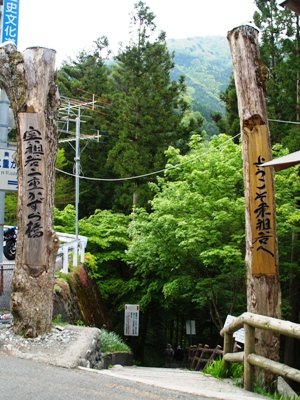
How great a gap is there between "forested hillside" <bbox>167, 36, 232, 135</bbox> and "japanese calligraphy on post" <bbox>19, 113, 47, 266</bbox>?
3725 cm

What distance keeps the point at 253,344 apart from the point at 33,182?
4320mm

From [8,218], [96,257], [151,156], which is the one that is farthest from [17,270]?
[151,156]

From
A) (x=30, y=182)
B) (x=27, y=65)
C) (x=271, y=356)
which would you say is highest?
(x=27, y=65)

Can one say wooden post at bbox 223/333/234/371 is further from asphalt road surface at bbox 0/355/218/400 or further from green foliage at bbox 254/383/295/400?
asphalt road surface at bbox 0/355/218/400

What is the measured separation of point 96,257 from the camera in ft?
67.4

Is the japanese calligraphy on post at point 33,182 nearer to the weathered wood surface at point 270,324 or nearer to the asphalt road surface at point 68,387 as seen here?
the asphalt road surface at point 68,387

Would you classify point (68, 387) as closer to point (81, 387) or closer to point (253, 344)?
point (81, 387)

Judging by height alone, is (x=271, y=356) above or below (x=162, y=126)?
below

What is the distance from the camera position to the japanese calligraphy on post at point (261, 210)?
718 centimetres

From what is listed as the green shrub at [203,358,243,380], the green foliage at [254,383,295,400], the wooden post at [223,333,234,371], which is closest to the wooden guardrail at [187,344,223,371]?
the green shrub at [203,358,243,380]

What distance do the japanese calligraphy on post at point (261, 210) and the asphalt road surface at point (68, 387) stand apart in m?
2.55

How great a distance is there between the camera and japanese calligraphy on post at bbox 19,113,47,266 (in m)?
8.34

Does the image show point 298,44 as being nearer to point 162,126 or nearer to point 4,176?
point 162,126

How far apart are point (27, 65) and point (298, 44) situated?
44.5 ft
